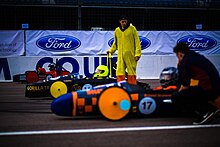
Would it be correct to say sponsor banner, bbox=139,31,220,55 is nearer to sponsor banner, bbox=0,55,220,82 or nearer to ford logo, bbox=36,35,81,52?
sponsor banner, bbox=0,55,220,82

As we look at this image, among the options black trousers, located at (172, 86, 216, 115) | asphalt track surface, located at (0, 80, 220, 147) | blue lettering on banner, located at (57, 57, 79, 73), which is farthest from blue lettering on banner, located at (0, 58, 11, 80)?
black trousers, located at (172, 86, 216, 115)

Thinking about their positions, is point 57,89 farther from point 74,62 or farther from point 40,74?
point 74,62

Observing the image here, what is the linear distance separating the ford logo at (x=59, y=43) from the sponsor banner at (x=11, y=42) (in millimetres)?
1016

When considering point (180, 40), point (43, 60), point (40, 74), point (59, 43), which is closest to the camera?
point (40, 74)

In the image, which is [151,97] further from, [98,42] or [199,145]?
[98,42]

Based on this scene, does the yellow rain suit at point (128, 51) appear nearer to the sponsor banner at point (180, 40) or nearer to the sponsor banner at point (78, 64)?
the sponsor banner at point (78, 64)

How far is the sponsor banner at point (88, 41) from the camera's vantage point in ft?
57.2

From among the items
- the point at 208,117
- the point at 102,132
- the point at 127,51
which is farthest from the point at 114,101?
the point at 127,51

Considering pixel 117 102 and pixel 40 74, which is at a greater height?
pixel 40 74

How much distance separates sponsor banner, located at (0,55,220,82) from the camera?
1689 cm

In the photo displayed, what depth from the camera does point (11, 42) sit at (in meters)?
17.0

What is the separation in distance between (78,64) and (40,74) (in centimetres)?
334

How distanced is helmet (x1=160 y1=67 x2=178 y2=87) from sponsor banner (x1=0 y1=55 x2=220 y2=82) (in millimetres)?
10463

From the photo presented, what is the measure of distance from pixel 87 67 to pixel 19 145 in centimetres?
1287
